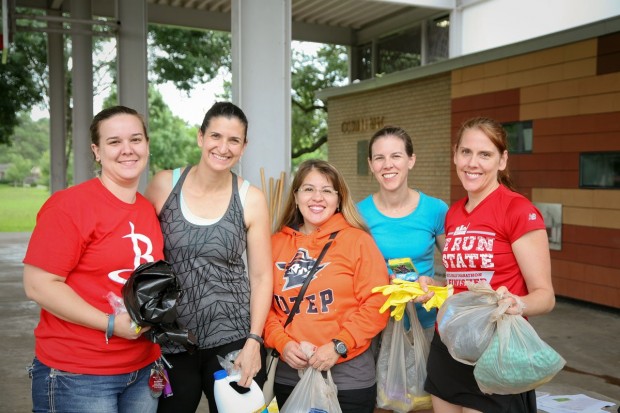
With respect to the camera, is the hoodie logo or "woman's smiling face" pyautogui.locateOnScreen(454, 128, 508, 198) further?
the hoodie logo

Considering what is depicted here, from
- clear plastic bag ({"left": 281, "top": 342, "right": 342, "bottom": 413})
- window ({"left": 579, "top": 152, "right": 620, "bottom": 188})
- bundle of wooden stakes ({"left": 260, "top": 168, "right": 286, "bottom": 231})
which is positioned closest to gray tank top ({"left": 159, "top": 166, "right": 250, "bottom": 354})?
clear plastic bag ({"left": 281, "top": 342, "right": 342, "bottom": 413})

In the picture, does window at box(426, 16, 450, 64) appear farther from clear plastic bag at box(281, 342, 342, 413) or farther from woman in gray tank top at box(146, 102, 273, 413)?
clear plastic bag at box(281, 342, 342, 413)

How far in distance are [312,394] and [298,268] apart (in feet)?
1.67

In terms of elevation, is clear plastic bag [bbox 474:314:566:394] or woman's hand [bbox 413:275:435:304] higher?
woman's hand [bbox 413:275:435:304]

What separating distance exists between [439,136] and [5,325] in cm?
775

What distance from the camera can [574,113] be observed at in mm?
8133

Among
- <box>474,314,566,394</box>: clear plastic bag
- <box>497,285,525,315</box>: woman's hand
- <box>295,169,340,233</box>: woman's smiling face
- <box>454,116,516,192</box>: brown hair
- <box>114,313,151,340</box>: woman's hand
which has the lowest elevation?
<box>474,314,566,394</box>: clear plastic bag

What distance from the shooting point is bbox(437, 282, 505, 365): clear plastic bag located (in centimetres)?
196

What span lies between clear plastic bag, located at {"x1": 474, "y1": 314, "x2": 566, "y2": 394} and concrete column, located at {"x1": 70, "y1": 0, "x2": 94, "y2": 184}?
11193 mm

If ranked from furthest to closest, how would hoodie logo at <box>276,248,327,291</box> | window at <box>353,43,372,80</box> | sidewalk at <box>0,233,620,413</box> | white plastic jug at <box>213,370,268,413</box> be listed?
1. window at <box>353,43,372,80</box>
2. sidewalk at <box>0,233,620,413</box>
3. hoodie logo at <box>276,248,327,291</box>
4. white plastic jug at <box>213,370,268,413</box>

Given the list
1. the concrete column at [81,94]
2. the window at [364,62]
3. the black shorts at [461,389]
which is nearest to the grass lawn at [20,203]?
the concrete column at [81,94]

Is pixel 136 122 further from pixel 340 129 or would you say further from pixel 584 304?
pixel 340 129

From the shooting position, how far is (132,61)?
35.3ft

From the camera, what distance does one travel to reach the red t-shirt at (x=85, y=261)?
189 centimetres
